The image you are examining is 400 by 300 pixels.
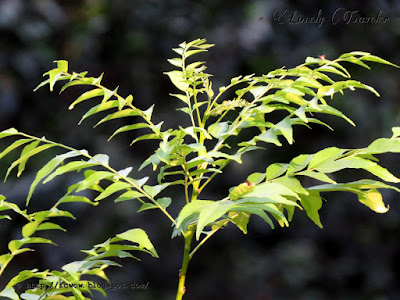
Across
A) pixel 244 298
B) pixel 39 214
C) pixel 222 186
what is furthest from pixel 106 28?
pixel 39 214

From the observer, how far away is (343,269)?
1923mm

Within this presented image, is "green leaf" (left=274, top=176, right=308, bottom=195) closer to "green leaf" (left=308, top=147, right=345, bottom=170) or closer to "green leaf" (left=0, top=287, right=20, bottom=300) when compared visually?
"green leaf" (left=308, top=147, right=345, bottom=170)

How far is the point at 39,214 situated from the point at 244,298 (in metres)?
Answer: 1.39

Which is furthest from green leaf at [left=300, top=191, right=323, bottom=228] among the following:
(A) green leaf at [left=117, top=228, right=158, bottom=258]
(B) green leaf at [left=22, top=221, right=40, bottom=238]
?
(B) green leaf at [left=22, top=221, right=40, bottom=238]

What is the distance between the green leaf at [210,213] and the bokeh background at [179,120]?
1.35 meters

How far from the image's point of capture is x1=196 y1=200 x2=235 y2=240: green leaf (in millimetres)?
371

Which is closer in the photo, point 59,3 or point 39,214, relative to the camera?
point 39,214

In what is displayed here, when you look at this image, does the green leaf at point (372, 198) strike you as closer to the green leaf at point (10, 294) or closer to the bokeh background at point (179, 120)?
the green leaf at point (10, 294)

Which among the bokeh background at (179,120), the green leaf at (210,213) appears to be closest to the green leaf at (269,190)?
the green leaf at (210,213)

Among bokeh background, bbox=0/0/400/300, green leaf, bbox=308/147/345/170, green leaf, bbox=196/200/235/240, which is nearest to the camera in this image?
green leaf, bbox=196/200/235/240

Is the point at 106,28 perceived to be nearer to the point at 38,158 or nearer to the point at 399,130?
the point at 38,158

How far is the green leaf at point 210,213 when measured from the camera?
0.37 meters

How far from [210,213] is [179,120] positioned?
1.43 meters

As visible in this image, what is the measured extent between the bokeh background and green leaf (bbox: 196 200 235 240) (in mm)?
1353
